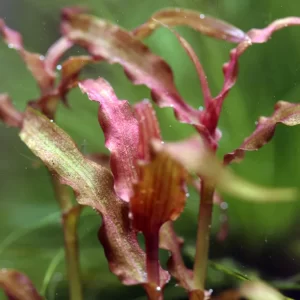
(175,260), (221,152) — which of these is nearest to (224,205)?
(221,152)

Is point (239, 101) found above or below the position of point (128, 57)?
below

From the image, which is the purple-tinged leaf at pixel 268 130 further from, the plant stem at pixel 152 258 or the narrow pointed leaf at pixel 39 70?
the narrow pointed leaf at pixel 39 70

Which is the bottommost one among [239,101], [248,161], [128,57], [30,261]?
[30,261]

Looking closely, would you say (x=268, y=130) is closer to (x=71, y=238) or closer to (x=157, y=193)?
(x=157, y=193)

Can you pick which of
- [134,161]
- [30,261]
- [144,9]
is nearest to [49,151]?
[134,161]

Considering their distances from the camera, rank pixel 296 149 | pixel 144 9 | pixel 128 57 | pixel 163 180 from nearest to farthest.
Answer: pixel 163 180 < pixel 128 57 < pixel 296 149 < pixel 144 9

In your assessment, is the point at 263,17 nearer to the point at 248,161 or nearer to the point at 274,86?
the point at 274,86

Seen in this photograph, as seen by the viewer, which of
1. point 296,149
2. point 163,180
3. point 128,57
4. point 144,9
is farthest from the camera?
point 144,9

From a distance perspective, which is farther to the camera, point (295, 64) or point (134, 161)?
point (295, 64)
